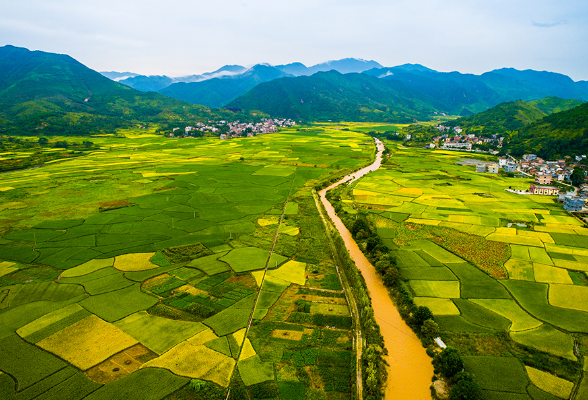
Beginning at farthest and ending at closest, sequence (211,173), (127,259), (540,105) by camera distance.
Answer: (540,105) → (211,173) → (127,259)

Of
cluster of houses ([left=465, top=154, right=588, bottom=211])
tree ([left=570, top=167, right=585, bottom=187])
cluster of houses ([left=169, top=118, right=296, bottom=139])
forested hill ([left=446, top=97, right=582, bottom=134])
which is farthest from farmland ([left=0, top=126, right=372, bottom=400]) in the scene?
forested hill ([left=446, top=97, right=582, bottom=134])

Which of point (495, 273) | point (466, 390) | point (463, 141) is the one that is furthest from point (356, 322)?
point (463, 141)

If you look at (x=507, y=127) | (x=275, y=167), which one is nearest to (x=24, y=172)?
(x=275, y=167)

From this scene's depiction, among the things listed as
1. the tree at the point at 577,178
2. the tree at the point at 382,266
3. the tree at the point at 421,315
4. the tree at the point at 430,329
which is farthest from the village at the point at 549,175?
the tree at the point at 430,329

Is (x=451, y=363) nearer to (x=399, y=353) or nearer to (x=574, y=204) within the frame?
(x=399, y=353)

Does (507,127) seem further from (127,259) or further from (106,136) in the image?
(106,136)
